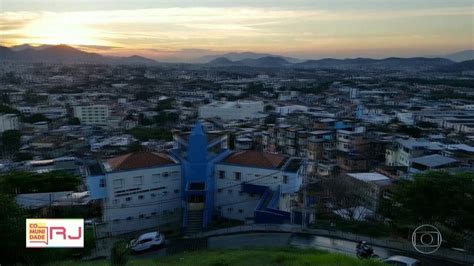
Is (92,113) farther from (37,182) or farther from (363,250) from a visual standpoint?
(363,250)

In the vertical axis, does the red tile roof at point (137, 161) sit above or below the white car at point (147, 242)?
above

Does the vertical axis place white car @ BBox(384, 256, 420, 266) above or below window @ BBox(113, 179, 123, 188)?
below

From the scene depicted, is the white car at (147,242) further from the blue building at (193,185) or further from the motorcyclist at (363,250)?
the motorcyclist at (363,250)

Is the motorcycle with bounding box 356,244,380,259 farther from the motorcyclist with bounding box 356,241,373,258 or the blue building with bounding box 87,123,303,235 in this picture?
the blue building with bounding box 87,123,303,235

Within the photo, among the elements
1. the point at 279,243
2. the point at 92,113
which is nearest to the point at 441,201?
the point at 279,243

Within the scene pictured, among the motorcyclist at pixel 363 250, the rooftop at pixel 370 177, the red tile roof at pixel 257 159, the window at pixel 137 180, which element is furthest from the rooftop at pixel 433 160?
the window at pixel 137 180

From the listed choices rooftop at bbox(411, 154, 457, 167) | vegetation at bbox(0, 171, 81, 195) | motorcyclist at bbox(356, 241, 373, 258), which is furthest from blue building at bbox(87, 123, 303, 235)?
rooftop at bbox(411, 154, 457, 167)

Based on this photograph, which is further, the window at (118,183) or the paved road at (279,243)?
the window at (118,183)
